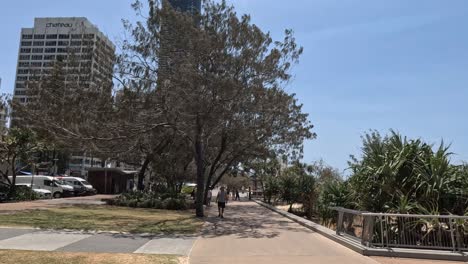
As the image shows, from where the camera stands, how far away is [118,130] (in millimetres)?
24297

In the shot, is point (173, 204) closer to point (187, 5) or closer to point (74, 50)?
point (74, 50)

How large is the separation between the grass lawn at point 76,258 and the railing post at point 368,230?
5.21 metres

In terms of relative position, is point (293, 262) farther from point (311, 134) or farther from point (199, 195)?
point (311, 134)

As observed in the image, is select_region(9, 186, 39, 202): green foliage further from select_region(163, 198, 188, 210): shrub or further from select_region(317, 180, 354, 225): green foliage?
select_region(317, 180, 354, 225): green foliage

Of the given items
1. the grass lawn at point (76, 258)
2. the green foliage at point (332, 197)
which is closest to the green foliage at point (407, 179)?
the green foliage at point (332, 197)

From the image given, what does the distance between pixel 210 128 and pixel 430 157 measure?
499 inches

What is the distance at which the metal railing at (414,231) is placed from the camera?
41.0 ft

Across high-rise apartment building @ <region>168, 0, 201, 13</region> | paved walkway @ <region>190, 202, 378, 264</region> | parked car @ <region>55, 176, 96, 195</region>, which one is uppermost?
high-rise apartment building @ <region>168, 0, 201, 13</region>

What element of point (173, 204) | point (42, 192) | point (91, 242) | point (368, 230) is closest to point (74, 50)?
point (173, 204)

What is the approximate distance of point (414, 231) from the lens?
12953 millimetres

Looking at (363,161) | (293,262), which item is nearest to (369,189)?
(363,161)

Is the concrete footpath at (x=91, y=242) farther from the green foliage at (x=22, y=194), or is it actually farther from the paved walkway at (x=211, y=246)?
the green foliage at (x=22, y=194)

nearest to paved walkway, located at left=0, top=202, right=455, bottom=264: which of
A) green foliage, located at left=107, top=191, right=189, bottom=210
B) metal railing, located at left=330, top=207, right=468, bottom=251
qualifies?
metal railing, located at left=330, top=207, right=468, bottom=251

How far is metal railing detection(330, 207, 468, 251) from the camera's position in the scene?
492 inches
